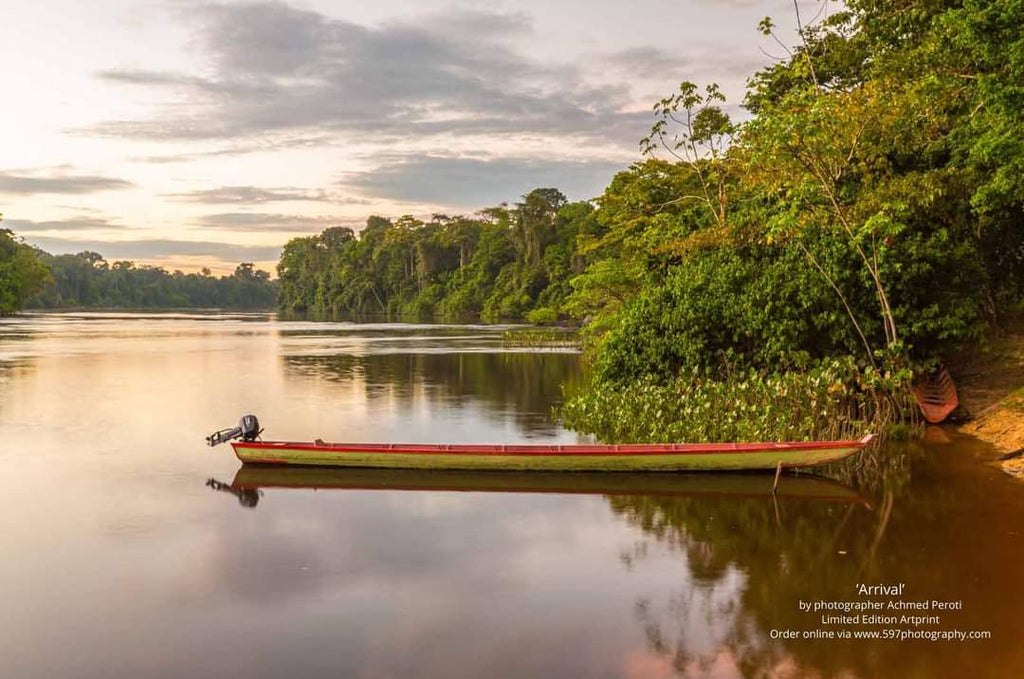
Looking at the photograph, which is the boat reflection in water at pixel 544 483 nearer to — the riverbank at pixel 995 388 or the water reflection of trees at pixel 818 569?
the water reflection of trees at pixel 818 569

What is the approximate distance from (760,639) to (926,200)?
12432mm

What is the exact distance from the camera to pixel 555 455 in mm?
14719

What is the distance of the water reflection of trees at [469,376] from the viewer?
26812 mm

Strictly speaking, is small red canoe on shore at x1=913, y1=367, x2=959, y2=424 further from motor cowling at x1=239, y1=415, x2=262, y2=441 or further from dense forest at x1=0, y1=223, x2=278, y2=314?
dense forest at x1=0, y1=223, x2=278, y2=314

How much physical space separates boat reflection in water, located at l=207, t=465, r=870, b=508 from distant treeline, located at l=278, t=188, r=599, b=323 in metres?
44.0

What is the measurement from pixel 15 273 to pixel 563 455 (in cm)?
10946

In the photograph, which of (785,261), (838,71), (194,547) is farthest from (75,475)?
(838,71)

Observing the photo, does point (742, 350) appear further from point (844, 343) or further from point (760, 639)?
point (760, 639)

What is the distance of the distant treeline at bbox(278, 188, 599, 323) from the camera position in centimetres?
9169

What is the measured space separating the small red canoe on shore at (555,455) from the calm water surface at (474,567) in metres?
0.43

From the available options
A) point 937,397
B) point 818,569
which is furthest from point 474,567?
point 937,397

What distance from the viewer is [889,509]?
518 inches

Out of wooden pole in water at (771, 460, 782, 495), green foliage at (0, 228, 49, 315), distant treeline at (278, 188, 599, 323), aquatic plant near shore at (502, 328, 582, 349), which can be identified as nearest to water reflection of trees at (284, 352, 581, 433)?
aquatic plant near shore at (502, 328, 582, 349)

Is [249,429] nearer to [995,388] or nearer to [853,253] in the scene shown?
[853,253]
